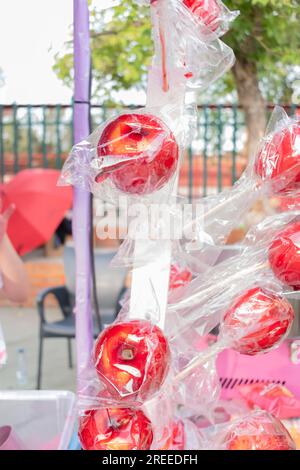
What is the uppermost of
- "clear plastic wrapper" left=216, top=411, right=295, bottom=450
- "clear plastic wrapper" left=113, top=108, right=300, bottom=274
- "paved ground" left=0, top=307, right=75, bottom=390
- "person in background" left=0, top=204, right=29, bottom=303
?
"clear plastic wrapper" left=113, top=108, right=300, bottom=274

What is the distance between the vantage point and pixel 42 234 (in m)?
1.38

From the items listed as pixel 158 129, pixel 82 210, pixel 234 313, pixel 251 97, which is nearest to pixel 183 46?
pixel 158 129

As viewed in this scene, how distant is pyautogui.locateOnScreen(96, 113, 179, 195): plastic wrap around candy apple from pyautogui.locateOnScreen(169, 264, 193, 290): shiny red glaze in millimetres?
387

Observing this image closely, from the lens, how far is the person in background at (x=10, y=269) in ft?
4.14

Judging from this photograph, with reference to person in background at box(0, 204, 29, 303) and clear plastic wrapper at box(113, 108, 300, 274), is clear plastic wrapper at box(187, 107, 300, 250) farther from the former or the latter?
person in background at box(0, 204, 29, 303)

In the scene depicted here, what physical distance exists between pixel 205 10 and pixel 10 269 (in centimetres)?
71

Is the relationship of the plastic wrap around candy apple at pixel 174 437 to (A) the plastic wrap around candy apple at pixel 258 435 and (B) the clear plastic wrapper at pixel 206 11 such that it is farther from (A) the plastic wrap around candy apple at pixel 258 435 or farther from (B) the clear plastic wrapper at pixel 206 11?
(B) the clear plastic wrapper at pixel 206 11

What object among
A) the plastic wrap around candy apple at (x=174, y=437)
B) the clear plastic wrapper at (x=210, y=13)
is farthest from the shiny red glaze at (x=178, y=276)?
the clear plastic wrapper at (x=210, y=13)

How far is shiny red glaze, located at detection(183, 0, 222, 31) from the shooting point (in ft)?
3.09

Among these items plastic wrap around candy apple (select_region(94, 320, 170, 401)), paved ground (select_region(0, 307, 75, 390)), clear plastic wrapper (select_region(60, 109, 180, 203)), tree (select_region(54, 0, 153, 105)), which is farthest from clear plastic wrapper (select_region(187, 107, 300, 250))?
paved ground (select_region(0, 307, 75, 390))

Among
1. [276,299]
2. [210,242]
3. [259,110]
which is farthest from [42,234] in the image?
[259,110]

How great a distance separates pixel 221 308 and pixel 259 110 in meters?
1.77
